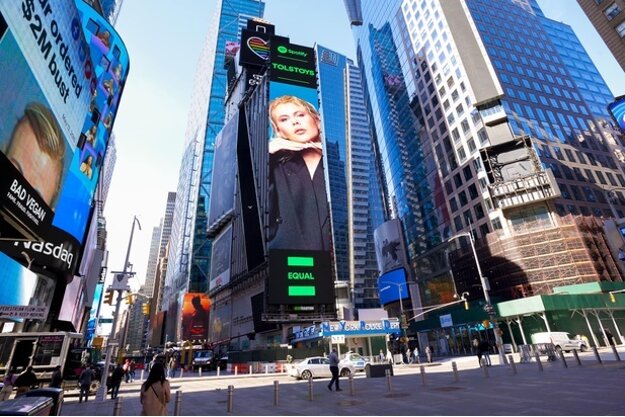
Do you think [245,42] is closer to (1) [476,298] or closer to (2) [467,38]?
(2) [467,38]

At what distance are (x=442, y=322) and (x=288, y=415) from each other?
49.3 metres

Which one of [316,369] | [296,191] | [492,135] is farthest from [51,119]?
[492,135]

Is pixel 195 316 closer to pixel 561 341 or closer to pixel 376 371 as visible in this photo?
pixel 376 371

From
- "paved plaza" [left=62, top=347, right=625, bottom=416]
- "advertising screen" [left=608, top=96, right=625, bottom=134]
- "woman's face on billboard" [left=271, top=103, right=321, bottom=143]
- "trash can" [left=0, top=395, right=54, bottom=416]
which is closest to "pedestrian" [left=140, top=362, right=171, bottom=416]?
"trash can" [left=0, top=395, right=54, bottom=416]

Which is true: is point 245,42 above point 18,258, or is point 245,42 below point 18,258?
above

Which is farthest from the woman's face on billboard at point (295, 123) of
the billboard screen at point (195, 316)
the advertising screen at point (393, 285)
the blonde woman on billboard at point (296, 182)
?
the billboard screen at point (195, 316)

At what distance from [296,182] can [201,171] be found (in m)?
61.6

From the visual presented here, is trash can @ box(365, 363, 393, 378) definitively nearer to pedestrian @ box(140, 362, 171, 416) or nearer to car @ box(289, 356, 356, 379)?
car @ box(289, 356, 356, 379)

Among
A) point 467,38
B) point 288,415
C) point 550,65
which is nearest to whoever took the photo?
point 288,415

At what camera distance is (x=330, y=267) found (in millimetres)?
60750

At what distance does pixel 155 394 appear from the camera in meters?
7.49

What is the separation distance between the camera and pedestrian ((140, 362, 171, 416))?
7.38 metres

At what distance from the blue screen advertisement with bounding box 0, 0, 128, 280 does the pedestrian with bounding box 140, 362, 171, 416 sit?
9726 mm

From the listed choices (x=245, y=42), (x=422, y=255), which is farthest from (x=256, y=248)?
→ (x=245, y=42)
